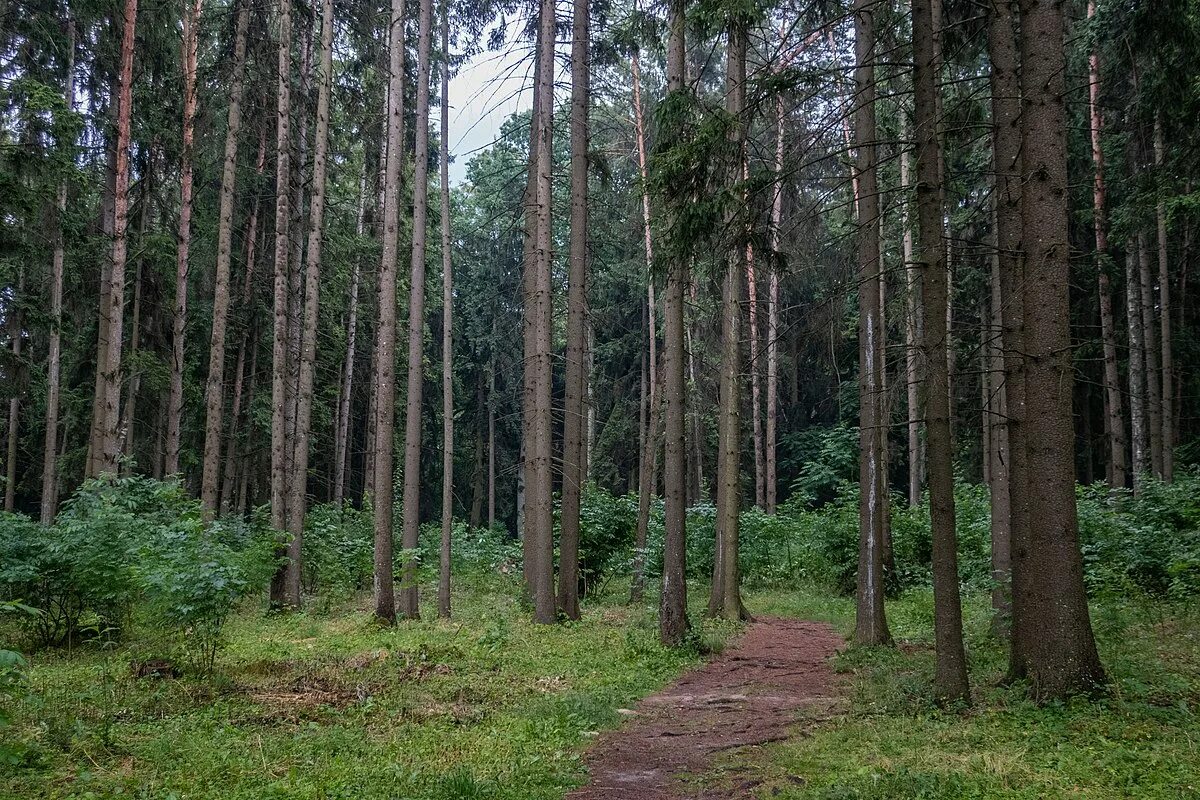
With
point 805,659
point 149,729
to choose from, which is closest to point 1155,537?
point 805,659

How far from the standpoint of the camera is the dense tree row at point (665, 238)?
24.1ft

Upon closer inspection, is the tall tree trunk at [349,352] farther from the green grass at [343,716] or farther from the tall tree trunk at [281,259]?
the green grass at [343,716]

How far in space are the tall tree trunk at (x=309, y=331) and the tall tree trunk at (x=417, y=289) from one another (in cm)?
223

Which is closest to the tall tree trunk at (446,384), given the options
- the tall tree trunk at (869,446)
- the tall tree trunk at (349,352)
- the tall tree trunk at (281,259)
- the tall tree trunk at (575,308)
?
the tall tree trunk at (575,308)

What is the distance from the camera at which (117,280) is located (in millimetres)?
15562

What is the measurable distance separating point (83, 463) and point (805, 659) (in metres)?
20.0

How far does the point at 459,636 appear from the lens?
12.2 metres

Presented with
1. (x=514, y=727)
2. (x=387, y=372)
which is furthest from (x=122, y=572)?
(x=514, y=727)

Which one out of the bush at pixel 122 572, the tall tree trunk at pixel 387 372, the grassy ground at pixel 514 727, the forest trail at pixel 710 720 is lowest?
the forest trail at pixel 710 720

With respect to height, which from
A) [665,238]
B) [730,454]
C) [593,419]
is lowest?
[730,454]

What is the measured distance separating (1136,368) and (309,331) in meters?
18.8

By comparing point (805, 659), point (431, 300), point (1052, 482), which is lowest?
point (805, 659)

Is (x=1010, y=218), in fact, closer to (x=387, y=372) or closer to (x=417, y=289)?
(x=387, y=372)

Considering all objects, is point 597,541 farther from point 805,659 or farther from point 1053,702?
point 1053,702
